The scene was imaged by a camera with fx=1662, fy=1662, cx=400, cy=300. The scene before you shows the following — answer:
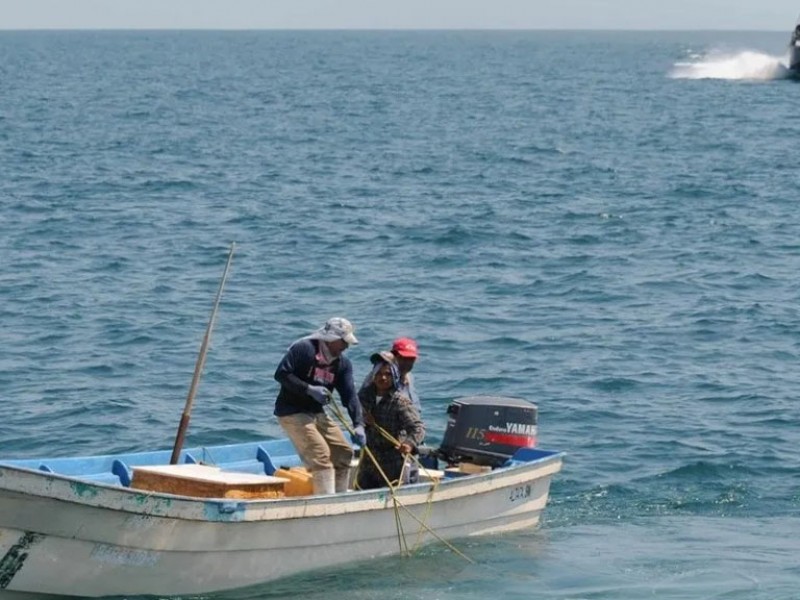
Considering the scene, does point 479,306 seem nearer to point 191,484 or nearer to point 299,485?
Answer: point 299,485

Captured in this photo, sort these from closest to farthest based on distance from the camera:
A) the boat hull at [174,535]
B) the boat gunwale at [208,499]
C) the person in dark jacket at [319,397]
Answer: the boat gunwale at [208,499], the boat hull at [174,535], the person in dark jacket at [319,397]

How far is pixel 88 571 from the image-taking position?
13258 mm

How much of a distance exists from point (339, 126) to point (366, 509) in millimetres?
53169

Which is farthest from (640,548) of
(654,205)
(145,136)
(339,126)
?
(339,126)

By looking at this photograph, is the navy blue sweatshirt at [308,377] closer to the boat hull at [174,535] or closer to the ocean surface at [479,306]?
the boat hull at [174,535]

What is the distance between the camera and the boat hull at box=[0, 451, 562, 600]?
42.3ft

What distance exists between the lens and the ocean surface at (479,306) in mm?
16047

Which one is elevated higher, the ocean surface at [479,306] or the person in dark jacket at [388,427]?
the person in dark jacket at [388,427]

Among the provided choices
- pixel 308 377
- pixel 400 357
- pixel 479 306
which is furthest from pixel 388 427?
pixel 479 306

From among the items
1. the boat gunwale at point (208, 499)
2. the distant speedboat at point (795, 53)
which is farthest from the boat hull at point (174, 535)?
the distant speedboat at point (795, 53)

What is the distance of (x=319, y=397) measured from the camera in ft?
46.5

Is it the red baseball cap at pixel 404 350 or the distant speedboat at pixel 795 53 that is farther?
the distant speedboat at pixel 795 53

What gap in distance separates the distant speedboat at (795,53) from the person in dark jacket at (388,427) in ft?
267

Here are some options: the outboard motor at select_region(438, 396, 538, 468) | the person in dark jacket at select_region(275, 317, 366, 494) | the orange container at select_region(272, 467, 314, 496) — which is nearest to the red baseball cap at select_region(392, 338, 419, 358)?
the person in dark jacket at select_region(275, 317, 366, 494)
